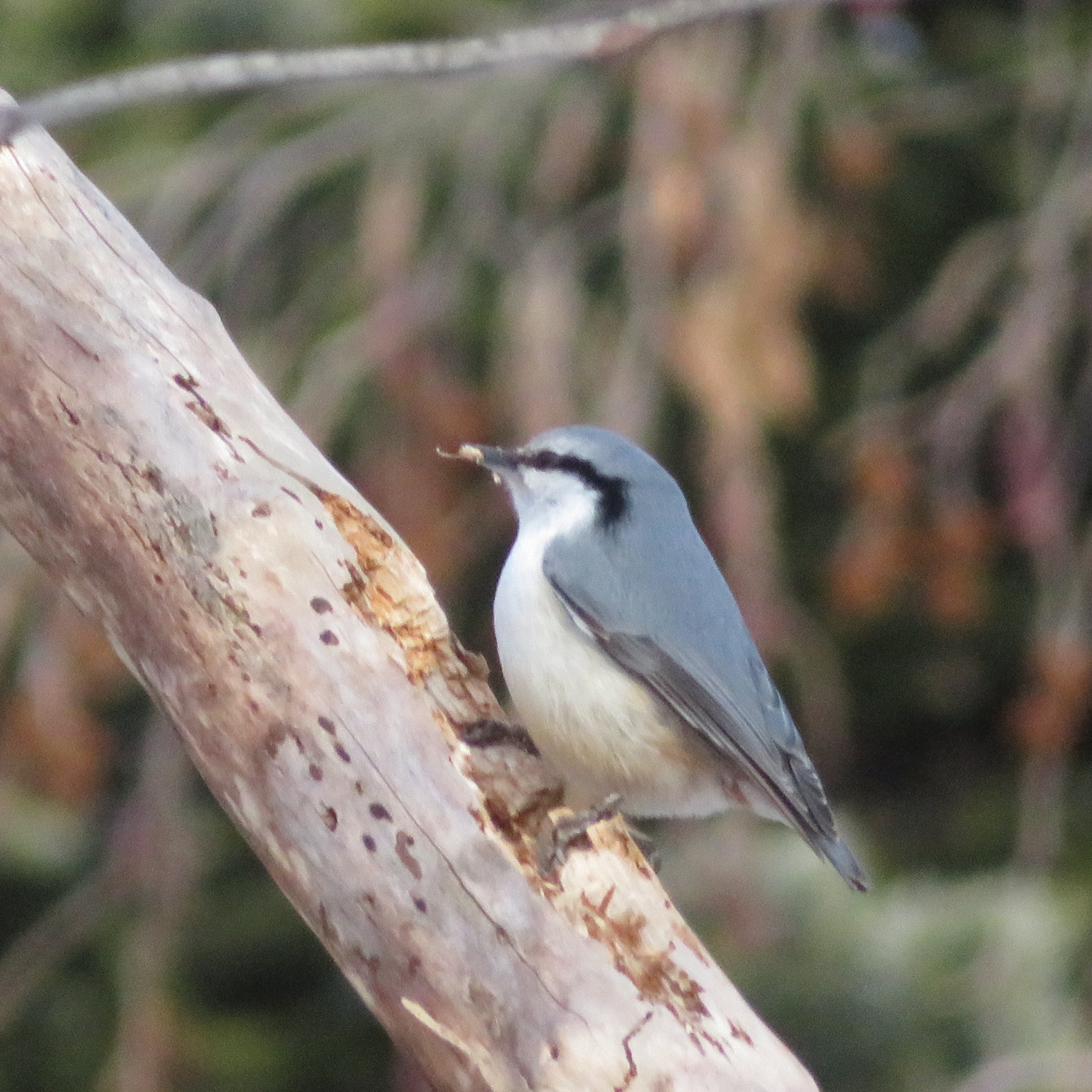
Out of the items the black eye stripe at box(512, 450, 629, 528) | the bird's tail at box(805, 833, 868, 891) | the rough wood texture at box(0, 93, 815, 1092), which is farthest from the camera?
the black eye stripe at box(512, 450, 629, 528)

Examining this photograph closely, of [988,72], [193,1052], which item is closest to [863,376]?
[988,72]

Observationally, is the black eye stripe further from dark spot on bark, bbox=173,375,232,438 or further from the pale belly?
dark spot on bark, bbox=173,375,232,438

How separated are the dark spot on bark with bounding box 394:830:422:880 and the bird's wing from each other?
0.52 meters

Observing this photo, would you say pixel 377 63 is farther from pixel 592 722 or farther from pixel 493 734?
pixel 592 722

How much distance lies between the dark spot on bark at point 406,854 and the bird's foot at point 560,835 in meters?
0.15

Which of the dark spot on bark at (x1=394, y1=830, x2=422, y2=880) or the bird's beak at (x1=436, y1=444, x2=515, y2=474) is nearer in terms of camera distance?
the dark spot on bark at (x1=394, y1=830, x2=422, y2=880)

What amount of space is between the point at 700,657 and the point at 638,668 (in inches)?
3.4

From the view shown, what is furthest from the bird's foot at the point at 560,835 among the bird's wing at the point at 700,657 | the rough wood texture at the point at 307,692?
the bird's wing at the point at 700,657

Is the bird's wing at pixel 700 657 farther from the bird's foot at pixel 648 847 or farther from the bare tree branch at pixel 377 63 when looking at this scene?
the bare tree branch at pixel 377 63

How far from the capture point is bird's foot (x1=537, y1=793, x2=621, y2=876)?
5.69 ft

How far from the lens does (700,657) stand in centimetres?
211

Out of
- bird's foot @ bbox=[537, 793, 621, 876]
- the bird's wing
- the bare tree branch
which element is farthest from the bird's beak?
the bare tree branch

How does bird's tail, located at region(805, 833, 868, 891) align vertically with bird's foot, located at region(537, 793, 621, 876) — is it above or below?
above

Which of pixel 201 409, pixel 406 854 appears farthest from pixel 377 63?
pixel 406 854
